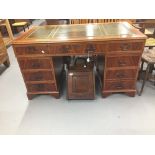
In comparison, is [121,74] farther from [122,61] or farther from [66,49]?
[66,49]

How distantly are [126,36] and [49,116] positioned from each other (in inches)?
45.9

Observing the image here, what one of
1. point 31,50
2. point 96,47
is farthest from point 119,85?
point 31,50

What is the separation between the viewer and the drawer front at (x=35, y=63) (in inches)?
65.1

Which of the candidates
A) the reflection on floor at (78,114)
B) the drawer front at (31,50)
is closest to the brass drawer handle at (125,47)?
the reflection on floor at (78,114)

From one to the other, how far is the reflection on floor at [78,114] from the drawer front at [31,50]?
2.11 ft

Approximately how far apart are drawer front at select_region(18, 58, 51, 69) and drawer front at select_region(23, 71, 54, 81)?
0.08 m

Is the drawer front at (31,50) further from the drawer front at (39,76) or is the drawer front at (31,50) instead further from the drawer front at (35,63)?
the drawer front at (39,76)

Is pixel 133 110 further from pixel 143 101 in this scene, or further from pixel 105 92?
pixel 105 92

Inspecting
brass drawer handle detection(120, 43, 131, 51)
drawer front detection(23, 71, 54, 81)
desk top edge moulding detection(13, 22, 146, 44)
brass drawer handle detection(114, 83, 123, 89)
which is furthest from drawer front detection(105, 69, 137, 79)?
drawer front detection(23, 71, 54, 81)

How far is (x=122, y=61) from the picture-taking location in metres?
1.65

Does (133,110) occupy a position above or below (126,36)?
below
